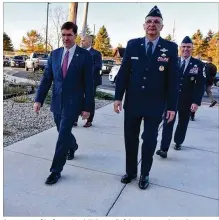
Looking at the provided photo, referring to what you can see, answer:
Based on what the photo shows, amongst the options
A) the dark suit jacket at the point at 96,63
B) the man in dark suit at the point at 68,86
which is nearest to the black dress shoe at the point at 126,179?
the man in dark suit at the point at 68,86

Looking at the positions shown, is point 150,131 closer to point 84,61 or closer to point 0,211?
point 84,61

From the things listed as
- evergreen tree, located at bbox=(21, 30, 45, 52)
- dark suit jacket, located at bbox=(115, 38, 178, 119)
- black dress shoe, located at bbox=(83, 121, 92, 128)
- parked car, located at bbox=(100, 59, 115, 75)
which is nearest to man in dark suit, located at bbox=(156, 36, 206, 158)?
dark suit jacket, located at bbox=(115, 38, 178, 119)

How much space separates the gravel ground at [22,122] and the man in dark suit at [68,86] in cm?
150

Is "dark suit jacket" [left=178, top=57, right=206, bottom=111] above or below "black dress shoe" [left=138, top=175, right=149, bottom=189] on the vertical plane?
above

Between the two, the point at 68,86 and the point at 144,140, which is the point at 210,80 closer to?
the point at 144,140

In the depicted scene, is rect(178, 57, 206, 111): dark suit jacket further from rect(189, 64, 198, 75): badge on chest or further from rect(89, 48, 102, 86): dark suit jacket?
rect(89, 48, 102, 86): dark suit jacket

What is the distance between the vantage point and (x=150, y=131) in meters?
3.04

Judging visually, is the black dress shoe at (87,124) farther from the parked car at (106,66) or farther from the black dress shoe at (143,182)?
the parked car at (106,66)

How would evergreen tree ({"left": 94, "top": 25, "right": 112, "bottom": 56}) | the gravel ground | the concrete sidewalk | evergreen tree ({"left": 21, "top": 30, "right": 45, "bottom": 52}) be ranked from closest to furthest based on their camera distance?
the concrete sidewalk, the gravel ground, evergreen tree ({"left": 21, "top": 30, "right": 45, "bottom": 52}), evergreen tree ({"left": 94, "top": 25, "right": 112, "bottom": 56})

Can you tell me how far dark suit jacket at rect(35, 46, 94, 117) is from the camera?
311cm

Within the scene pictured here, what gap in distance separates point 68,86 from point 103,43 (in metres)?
59.1

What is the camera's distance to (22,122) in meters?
5.62

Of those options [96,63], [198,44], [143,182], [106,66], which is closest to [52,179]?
[143,182]

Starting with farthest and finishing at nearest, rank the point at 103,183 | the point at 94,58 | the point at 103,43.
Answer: the point at 103,43, the point at 94,58, the point at 103,183
